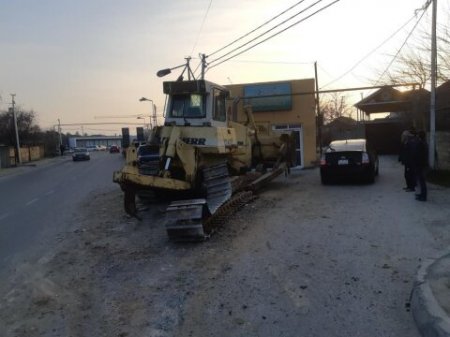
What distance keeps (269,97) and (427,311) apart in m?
21.8

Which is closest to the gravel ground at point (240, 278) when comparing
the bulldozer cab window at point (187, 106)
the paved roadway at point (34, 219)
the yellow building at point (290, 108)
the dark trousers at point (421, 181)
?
the paved roadway at point (34, 219)

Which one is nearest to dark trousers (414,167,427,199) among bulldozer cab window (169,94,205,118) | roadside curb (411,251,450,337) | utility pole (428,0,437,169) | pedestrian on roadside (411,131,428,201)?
pedestrian on roadside (411,131,428,201)

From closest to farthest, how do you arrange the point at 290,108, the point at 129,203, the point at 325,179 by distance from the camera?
the point at 129,203, the point at 325,179, the point at 290,108

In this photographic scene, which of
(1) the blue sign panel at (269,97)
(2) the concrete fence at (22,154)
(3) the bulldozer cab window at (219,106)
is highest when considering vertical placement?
(1) the blue sign panel at (269,97)

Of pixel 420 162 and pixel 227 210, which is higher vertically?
pixel 420 162

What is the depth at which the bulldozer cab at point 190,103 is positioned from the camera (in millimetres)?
11719

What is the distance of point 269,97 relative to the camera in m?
26.3

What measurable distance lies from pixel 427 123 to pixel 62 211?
1631cm

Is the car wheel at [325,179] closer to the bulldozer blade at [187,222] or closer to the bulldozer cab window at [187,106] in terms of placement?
the bulldozer cab window at [187,106]

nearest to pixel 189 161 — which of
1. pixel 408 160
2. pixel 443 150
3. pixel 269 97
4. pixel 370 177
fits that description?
pixel 408 160

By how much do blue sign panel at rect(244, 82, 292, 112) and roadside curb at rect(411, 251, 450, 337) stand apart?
2061 cm

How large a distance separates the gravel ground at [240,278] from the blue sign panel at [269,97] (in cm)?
1493

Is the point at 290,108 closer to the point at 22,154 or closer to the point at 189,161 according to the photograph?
the point at 189,161

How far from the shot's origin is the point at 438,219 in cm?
1020
